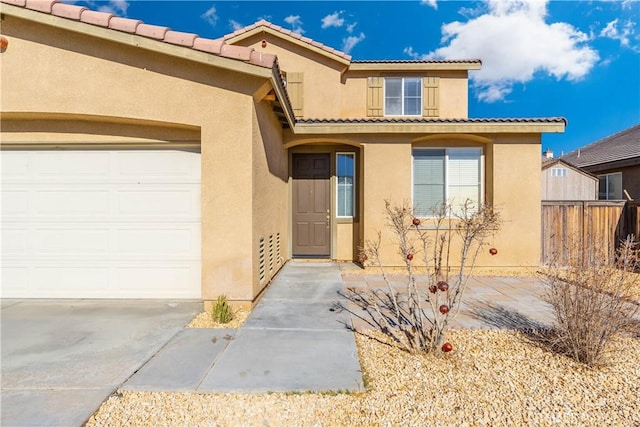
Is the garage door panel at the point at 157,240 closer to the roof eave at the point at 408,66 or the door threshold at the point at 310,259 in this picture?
the door threshold at the point at 310,259

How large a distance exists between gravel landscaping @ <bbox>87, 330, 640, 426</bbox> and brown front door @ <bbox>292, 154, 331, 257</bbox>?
17.8 feet

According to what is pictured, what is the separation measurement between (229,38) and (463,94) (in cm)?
799

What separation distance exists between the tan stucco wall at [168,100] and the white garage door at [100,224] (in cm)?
53

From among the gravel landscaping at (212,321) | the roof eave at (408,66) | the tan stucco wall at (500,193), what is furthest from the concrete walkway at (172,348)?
the roof eave at (408,66)

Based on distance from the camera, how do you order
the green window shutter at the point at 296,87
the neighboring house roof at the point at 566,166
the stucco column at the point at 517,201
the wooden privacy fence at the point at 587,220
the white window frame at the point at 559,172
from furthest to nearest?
the white window frame at the point at 559,172, the neighboring house roof at the point at 566,166, the green window shutter at the point at 296,87, the wooden privacy fence at the point at 587,220, the stucco column at the point at 517,201

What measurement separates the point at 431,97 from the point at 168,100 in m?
8.51

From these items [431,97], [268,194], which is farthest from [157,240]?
[431,97]

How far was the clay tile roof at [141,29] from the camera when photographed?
4238mm

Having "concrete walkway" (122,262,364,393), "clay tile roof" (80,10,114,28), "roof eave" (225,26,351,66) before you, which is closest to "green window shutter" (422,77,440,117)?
"roof eave" (225,26,351,66)

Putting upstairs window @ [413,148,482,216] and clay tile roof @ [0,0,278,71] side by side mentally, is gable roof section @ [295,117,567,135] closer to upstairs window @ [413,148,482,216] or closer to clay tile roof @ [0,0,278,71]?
upstairs window @ [413,148,482,216]

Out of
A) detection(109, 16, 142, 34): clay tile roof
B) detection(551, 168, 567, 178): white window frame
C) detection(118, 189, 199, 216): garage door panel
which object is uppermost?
detection(109, 16, 142, 34): clay tile roof

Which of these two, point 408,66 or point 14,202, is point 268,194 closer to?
point 14,202

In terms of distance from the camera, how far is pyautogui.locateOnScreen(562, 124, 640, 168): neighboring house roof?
13943mm

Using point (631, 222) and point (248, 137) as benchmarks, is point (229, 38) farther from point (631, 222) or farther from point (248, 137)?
point (631, 222)
